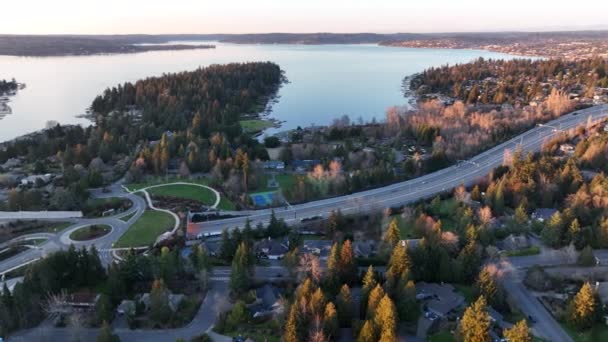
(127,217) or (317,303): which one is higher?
(317,303)

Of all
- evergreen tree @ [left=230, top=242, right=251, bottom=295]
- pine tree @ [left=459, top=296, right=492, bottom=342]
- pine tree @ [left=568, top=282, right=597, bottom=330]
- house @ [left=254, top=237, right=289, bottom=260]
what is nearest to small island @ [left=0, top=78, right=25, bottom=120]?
house @ [left=254, top=237, right=289, bottom=260]

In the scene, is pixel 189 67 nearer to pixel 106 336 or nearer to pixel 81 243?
pixel 81 243

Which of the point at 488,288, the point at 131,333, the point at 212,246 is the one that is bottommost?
the point at 131,333

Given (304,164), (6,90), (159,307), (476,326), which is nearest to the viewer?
(476,326)

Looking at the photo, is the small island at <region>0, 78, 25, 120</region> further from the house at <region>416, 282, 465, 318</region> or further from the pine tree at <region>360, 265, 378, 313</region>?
the house at <region>416, 282, 465, 318</region>

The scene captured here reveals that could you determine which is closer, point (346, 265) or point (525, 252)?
point (346, 265)

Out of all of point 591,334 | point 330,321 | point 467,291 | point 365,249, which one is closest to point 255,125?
point 365,249

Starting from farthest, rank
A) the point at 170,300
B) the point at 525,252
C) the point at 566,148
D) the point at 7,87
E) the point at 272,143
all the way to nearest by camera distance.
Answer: the point at 7,87, the point at 272,143, the point at 566,148, the point at 525,252, the point at 170,300
